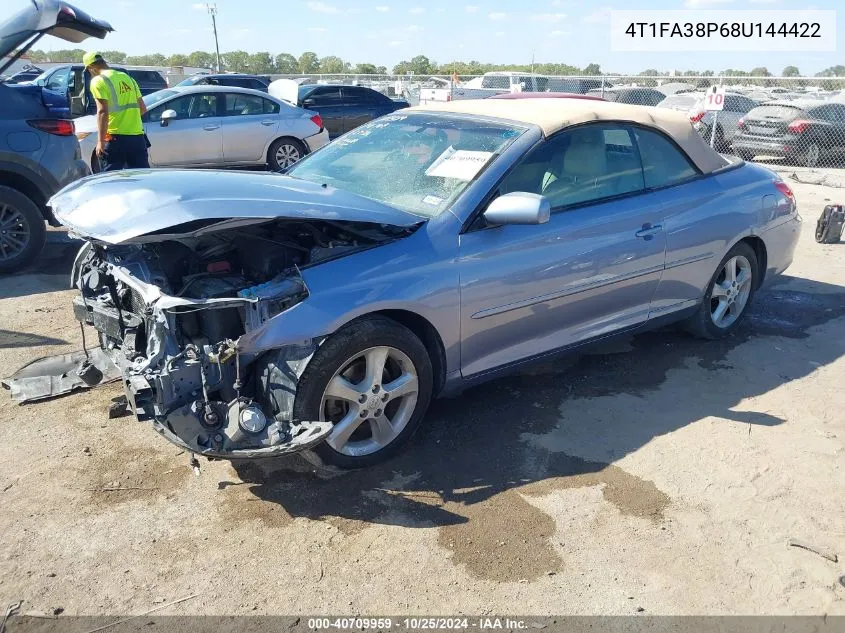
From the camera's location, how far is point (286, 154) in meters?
12.2

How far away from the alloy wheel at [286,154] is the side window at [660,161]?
843cm

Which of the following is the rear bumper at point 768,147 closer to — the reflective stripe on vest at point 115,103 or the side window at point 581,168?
the side window at point 581,168

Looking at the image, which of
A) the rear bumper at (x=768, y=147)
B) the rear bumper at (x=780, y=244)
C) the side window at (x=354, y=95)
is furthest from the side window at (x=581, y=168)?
the rear bumper at (x=768, y=147)

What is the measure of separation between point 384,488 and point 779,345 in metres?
3.45

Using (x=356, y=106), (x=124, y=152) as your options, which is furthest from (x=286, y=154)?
(x=124, y=152)

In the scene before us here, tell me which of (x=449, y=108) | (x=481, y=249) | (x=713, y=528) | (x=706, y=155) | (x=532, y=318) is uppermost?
(x=449, y=108)

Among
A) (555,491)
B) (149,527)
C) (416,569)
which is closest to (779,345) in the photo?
(555,491)

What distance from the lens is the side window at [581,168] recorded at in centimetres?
398

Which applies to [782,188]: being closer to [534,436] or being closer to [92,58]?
[534,436]

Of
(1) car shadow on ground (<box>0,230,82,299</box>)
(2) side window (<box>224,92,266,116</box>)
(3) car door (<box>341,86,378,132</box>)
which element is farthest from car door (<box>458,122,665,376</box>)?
(3) car door (<box>341,86,378,132</box>)

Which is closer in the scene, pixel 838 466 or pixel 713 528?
pixel 713 528

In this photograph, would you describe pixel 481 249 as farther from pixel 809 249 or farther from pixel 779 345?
A: pixel 809 249

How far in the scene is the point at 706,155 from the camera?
16.4ft

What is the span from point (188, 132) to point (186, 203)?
865 centimetres
